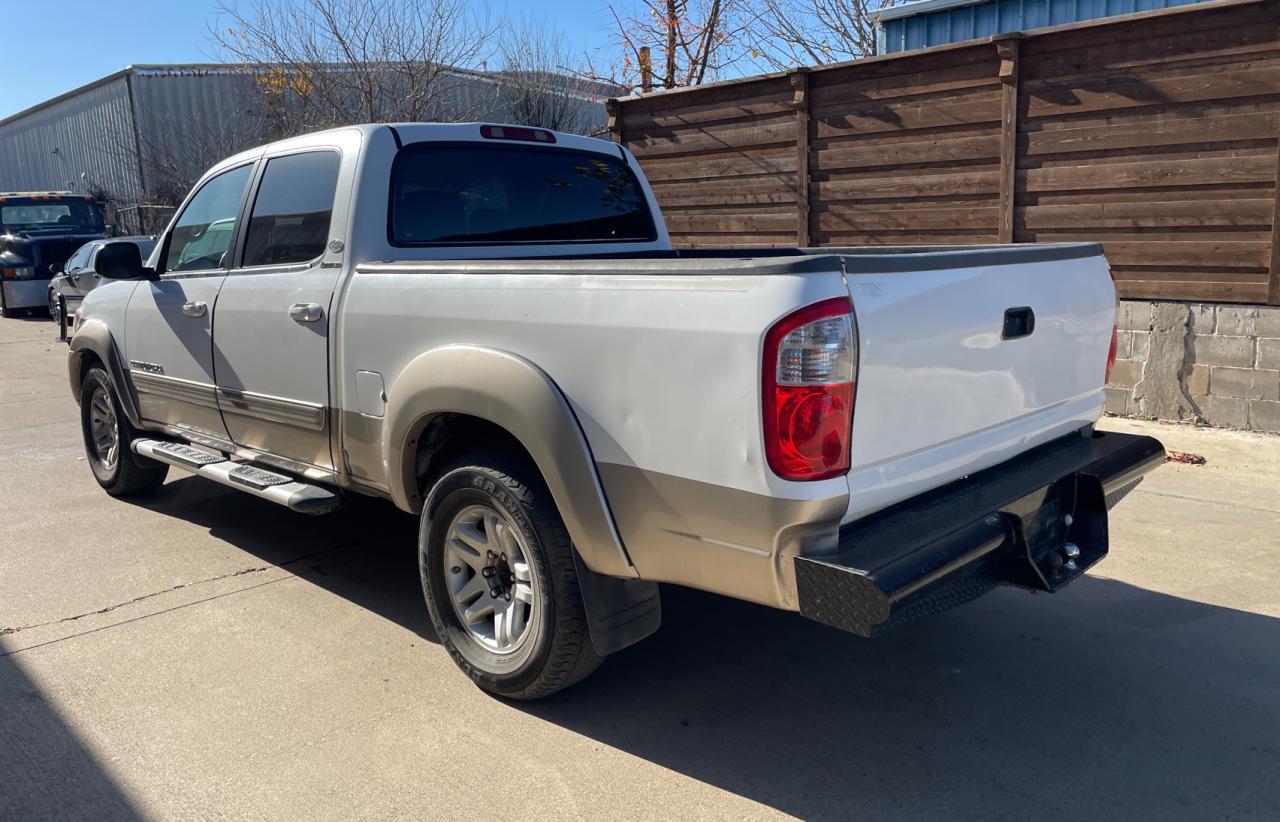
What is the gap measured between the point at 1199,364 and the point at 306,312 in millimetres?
6248

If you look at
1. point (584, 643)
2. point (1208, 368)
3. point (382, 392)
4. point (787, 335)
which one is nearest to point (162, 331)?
point (382, 392)

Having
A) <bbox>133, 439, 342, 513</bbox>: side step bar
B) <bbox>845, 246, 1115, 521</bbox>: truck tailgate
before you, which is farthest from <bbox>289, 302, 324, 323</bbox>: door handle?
<bbox>845, 246, 1115, 521</bbox>: truck tailgate

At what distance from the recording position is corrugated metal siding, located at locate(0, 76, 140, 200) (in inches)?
1024

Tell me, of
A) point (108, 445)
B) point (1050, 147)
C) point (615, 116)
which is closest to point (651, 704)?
point (108, 445)

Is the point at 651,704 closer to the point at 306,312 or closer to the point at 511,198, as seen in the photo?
the point at 306,312

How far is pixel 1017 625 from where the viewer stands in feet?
13.7

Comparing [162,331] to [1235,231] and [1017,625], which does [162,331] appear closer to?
[1017,625]

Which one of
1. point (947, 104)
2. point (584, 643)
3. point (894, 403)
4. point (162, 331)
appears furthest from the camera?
point (947, 104)

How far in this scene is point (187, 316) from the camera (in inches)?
199

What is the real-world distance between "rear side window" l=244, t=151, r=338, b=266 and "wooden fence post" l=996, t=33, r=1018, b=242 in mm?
5591

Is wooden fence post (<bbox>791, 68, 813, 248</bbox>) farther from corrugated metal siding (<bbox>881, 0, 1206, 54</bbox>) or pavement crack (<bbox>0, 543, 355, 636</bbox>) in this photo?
pavement crack (<bbox>0, 543, 355, 636</bbox>)

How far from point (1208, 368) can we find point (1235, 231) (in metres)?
0.98

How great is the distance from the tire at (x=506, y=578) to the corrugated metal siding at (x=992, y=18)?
829 centimetres

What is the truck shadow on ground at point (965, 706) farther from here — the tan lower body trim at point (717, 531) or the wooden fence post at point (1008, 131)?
the wooden fence post at point (1008, 131)
